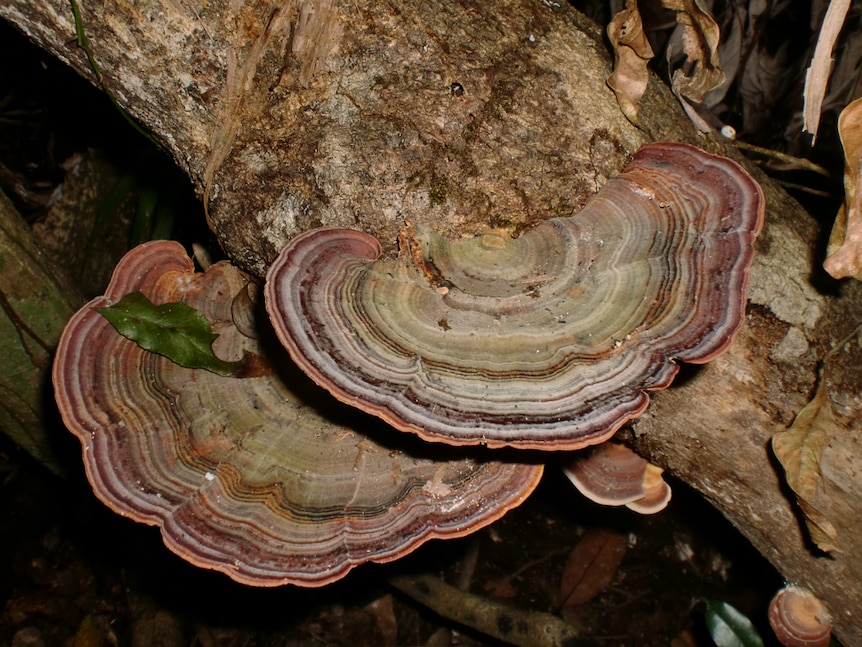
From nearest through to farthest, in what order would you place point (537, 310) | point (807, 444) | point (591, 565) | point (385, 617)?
point (537, 310) < point (807, 444) < point (385, 617) < point (591, 565)

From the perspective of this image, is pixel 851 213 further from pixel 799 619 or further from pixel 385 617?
pixel 385 617

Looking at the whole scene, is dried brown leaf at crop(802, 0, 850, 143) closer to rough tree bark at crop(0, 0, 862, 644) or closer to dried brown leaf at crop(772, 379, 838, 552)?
rough tree bark at crop(0, 0, 862, 644)

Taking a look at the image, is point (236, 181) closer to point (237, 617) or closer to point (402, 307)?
point (402, 307)

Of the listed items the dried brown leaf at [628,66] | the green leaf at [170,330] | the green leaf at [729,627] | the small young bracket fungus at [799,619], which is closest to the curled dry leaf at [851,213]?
the dried brown leaf at [628,66]

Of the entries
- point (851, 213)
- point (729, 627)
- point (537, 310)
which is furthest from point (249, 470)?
point (729, 627)

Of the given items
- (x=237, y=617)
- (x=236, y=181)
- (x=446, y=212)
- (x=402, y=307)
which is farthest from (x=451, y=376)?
(x=237, y=617)

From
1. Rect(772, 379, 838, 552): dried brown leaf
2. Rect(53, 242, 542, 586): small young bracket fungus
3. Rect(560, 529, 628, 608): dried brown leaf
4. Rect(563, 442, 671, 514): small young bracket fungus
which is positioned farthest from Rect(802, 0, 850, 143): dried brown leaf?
Rect(560, 529, 628, 608): dried brown leaf
